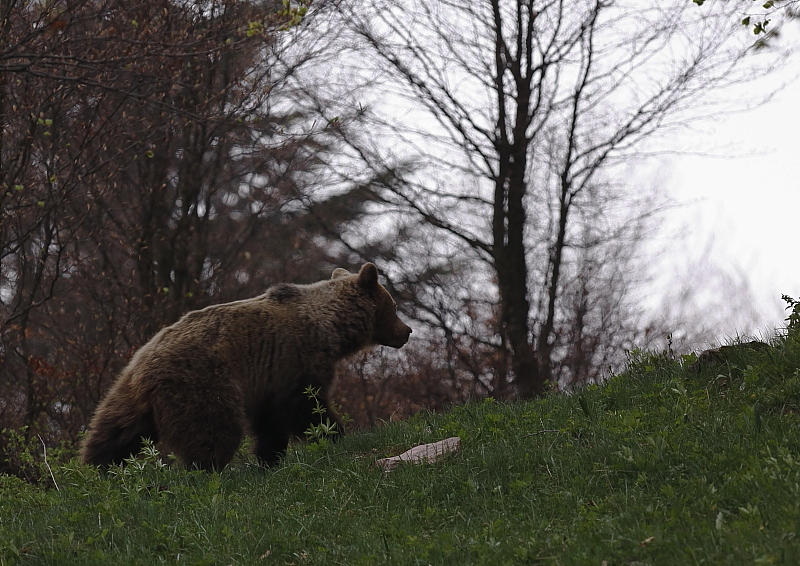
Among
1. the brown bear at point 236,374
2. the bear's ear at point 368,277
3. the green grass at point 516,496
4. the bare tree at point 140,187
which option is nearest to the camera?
the green grass at point 516,496

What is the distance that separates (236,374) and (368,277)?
78.3 inches

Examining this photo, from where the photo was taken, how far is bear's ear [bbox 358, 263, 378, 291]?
29.4 ft

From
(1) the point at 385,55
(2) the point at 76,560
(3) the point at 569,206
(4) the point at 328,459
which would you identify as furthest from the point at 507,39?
(2) the point at 76,560

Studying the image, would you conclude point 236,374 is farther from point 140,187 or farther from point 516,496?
point 140,187

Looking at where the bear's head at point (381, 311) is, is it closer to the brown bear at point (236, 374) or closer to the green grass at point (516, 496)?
the brown bear at point (236, 374)

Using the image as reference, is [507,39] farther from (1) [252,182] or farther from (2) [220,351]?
(2) [220,351]

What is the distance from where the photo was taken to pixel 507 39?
613 inches

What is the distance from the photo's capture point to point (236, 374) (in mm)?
7594

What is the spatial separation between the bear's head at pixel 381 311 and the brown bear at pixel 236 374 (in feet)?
0.05

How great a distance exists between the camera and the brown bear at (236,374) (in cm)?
722

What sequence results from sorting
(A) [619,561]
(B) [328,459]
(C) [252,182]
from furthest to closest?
(C) [252,182] < (B) [328,459] < (A) [619,561]

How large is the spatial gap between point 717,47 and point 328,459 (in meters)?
11.2

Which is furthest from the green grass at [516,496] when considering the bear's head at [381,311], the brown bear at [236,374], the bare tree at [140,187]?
the bare tree at [140,187]

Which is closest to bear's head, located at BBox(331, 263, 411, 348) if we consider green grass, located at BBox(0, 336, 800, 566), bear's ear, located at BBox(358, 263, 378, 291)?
bear's ear, located at BBox(358, 263, 378, 291)
